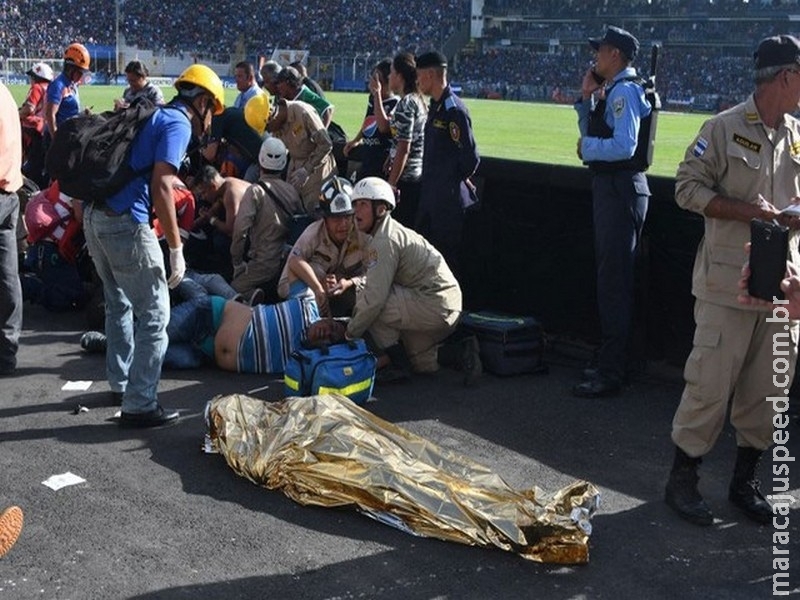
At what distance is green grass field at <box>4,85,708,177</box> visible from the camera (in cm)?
2078

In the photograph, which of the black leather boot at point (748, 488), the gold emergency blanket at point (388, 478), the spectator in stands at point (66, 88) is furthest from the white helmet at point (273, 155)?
the black leather boot at point (748, 488)

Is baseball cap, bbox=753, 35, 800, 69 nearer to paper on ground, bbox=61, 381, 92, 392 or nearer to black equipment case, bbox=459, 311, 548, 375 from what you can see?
black equipment case, bbox=459, 311, 548, 375

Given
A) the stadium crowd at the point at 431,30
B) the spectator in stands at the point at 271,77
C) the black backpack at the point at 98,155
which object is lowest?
the black backpack at the point at 98,155

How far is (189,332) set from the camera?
6.97 m

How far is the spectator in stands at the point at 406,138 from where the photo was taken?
8070mm

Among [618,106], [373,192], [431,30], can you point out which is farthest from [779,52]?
[431,30]

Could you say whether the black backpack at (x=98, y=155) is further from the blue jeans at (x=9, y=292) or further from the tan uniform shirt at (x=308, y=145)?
the tan uniform shirt at (x=308, y=145)

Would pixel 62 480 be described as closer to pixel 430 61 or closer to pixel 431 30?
pixel 430 61

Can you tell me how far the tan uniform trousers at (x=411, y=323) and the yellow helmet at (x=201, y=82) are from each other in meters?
1.78

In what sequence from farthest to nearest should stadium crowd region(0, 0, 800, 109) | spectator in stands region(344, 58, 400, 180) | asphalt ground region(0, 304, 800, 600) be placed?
stadium crowd region(0, 0, 800, 109), spectator in stands region(344, 58, 400, 180), asphalt ground region(0, 304, 800, 600)

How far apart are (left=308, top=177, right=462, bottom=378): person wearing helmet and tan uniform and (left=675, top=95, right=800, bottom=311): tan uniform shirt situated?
2.34 m

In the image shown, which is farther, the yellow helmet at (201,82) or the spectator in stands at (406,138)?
the spectator in stands at (406,138)

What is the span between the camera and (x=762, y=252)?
13.1ft

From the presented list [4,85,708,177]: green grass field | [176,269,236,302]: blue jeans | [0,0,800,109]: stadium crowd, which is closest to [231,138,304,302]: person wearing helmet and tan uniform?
[176,269,236,302]: blue jeans
